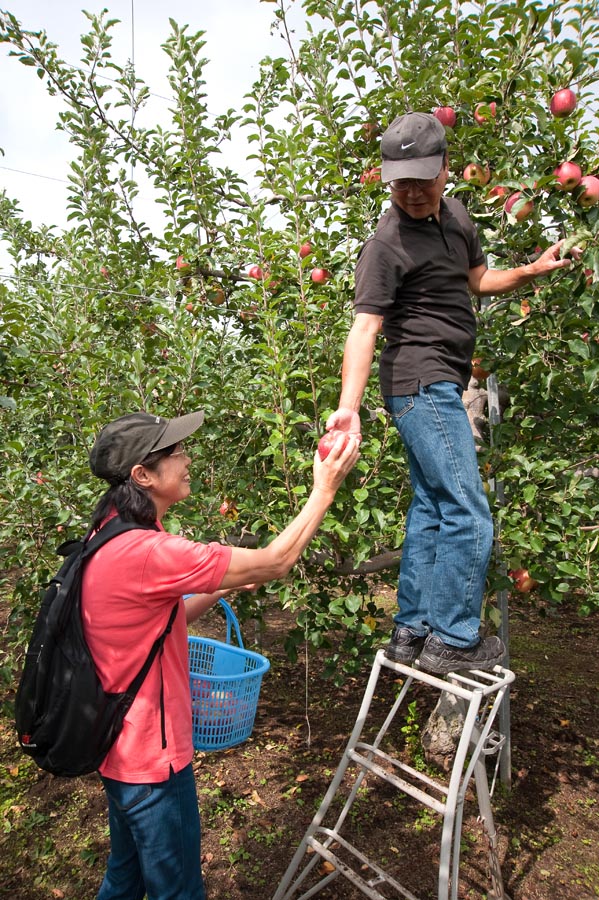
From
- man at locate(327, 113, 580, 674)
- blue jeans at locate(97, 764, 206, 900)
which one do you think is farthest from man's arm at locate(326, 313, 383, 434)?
blue jeans at locate(97, 764, 206, 900)

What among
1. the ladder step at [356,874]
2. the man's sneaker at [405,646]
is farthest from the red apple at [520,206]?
the ladder step at [356,874]

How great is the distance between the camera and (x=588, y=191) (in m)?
2.17

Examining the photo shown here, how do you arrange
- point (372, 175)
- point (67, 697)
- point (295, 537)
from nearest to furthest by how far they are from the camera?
point (67, 697) < point (295, 537) < point (372, 175)

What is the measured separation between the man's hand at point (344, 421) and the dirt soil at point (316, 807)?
5.67 feet

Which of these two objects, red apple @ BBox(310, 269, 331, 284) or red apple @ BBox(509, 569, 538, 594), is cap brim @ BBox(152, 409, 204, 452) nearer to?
red apple @ BBox(310, 269, 331, 284)

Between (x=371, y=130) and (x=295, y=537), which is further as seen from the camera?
(x=371, y=130)

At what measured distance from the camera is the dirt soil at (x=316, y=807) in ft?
8.55

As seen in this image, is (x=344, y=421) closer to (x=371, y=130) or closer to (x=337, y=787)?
(x=337, y=787)

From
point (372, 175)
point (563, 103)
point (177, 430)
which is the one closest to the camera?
point (177, 430)

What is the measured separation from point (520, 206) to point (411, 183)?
516 millimetres

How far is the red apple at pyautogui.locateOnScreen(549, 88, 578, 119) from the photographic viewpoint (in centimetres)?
227

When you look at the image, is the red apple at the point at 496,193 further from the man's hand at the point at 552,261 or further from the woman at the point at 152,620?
the woman at the point at 152,620

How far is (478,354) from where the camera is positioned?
106 inches

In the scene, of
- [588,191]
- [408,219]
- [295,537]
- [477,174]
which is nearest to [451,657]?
[295,537]
